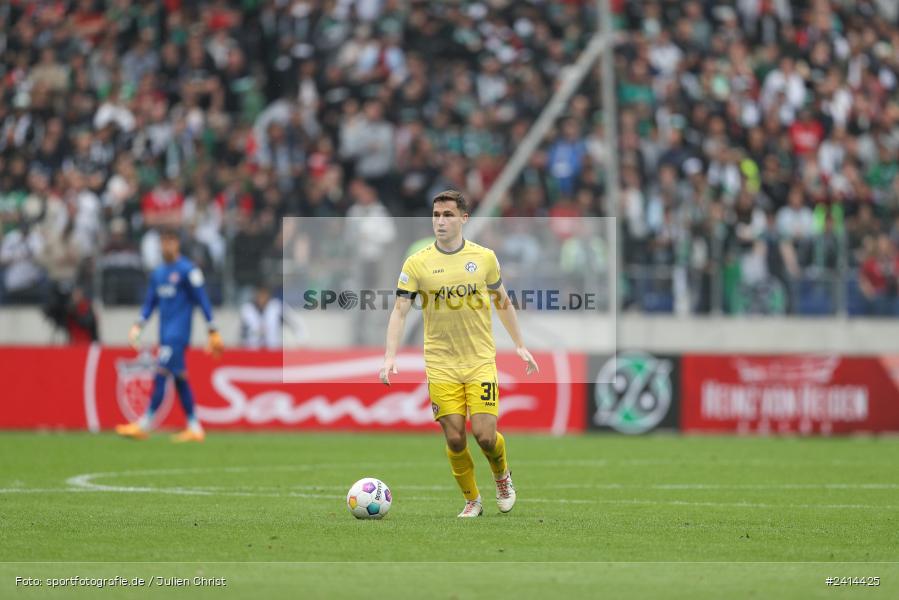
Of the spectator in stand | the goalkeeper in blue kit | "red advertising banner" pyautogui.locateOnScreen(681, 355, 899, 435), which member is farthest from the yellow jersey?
the spectator in stand

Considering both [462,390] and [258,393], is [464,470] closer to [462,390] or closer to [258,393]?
[462,390]

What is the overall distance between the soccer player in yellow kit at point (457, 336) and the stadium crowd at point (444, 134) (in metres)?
12.8

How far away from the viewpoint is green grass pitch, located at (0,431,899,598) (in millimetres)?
9141

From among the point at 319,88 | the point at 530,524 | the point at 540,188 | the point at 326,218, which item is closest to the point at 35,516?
the point at 530,524

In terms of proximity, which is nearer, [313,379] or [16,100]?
[313,379]

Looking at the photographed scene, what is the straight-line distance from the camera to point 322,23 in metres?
30.1

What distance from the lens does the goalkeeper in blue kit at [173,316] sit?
21141 mm

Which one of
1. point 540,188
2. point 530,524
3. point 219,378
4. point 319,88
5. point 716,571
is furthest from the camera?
point 319,88

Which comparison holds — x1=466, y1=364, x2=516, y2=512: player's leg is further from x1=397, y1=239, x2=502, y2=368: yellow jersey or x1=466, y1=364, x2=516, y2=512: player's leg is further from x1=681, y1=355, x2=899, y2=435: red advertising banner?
x1=681, y1=355, x2=899, y2=435: red advertising banner

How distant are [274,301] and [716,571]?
633 inches

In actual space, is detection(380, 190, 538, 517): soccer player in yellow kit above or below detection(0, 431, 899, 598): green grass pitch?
above

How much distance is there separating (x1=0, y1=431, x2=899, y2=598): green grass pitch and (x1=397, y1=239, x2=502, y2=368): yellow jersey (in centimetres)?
128

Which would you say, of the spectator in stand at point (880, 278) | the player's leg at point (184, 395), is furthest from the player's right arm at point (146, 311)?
the spectator in stand at point (880, 278)

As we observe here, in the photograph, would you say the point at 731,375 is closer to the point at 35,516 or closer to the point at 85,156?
the point at 85,156
